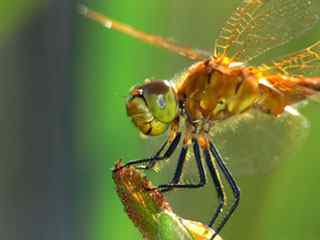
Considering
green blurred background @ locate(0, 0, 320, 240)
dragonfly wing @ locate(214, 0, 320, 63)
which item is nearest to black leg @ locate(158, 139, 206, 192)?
dragonfly wing @ locate(214, 0, 320, 63)

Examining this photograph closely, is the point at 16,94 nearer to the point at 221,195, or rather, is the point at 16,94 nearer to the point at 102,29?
the point at 102,29

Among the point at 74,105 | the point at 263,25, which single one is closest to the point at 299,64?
the point at 263,25

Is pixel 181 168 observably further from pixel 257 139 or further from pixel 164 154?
pixel 257 139

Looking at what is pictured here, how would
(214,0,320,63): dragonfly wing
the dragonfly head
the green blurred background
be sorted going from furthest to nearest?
the green blurred background, (214,0,320,63): dragonfly wing, the dragonfly head

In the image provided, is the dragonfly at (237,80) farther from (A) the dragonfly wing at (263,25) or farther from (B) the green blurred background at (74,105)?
(B) the green blurred background at (74,105)

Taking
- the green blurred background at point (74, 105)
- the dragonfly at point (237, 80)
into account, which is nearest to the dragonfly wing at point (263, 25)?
the dragonfly at point (237, 80)

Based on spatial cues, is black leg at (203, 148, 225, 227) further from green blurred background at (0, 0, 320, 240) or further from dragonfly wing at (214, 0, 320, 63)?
green blurred background at (0, 0, 320, 240)

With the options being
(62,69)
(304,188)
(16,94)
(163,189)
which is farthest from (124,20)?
(163,189)
